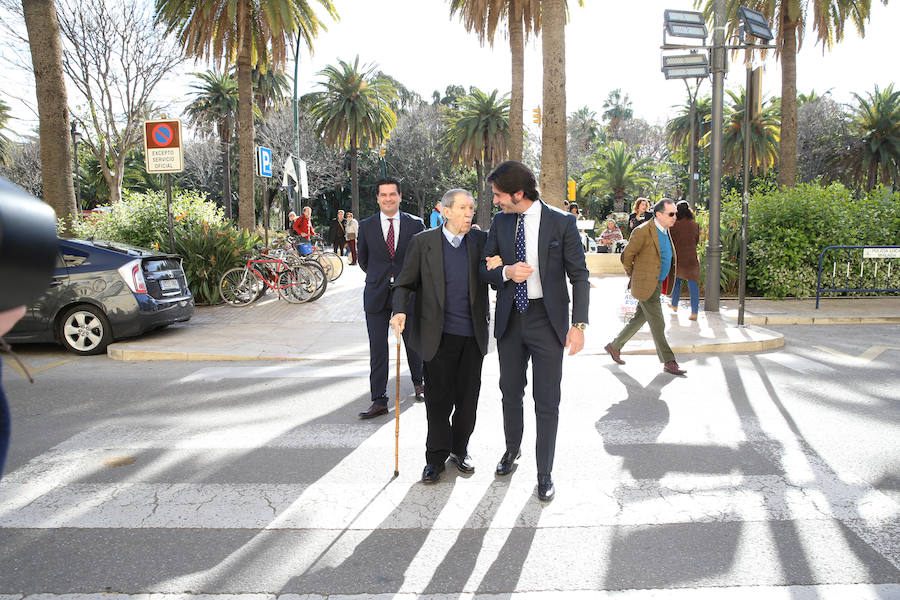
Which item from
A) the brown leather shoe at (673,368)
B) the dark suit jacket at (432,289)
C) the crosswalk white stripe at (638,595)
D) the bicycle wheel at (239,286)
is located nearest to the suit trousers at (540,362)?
the dark suit jacket at (432,289)

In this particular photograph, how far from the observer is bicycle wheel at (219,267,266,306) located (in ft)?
40.7

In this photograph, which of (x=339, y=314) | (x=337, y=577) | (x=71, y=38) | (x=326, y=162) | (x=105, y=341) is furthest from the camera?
(x=326, y=162)

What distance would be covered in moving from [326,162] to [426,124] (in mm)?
8481

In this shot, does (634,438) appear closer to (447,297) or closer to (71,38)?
(447,297)

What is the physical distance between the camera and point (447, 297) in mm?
4098

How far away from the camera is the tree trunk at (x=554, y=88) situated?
11.2 m

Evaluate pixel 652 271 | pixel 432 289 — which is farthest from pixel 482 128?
pixel 432 289

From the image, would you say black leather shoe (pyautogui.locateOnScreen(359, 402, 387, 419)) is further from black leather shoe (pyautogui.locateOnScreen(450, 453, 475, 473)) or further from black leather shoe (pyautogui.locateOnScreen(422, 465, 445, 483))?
black leather shoe (pyautogui.locateOnScreen(422, 465, 445, 483))

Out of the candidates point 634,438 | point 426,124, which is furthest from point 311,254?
point 426,124

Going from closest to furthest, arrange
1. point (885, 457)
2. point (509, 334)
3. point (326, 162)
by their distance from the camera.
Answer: point (509, 334), point (885, 457), point (326, 162)

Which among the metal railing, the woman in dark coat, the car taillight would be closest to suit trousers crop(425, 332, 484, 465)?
the car taillight

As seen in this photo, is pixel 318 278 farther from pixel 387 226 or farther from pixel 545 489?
pixel 545 489

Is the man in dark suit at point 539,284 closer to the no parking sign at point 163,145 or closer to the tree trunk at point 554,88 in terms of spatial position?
the tree trunk at point 554,88

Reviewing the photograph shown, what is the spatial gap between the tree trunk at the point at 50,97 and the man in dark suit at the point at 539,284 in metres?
10.7
